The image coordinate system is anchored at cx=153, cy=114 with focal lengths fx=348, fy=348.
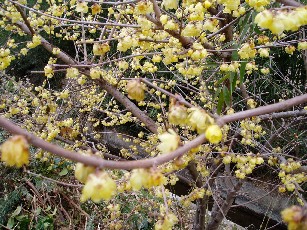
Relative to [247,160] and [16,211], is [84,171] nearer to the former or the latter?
[247,160]

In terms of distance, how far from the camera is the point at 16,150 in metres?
0.67

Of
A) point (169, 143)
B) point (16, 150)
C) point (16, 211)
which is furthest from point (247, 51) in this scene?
point (16, 211)

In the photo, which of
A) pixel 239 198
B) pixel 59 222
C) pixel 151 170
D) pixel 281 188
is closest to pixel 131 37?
pixel 151 170

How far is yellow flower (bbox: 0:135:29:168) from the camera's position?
2.17 ft

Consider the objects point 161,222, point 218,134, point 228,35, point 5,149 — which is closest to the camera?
point 5,149

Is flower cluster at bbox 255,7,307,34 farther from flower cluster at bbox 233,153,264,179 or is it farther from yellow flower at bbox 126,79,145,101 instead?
flower cluster at bbox 233,153,264,179

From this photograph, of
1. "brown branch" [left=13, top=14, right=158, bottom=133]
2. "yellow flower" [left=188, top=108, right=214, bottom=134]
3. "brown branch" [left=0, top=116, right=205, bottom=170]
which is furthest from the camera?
"brown branch" [left=13, top=14, right=158, bottom=133]

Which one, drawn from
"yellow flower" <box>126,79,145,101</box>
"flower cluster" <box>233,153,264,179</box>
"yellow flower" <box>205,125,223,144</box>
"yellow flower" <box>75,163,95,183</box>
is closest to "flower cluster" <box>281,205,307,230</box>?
"yellow flower" <box>205,125,223,144</box>

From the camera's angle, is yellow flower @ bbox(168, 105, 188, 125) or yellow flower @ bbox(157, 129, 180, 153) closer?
yellow flower @ bbox(157, 129, 180, 153)

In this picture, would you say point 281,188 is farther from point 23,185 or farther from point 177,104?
point 23,185

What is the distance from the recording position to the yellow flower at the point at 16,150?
66 cm

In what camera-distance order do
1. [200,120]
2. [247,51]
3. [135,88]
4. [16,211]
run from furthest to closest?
[16,211] → [247,51] → [135,88] → [200,120]

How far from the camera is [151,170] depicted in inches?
29.5

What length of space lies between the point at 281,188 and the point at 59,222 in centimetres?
173
